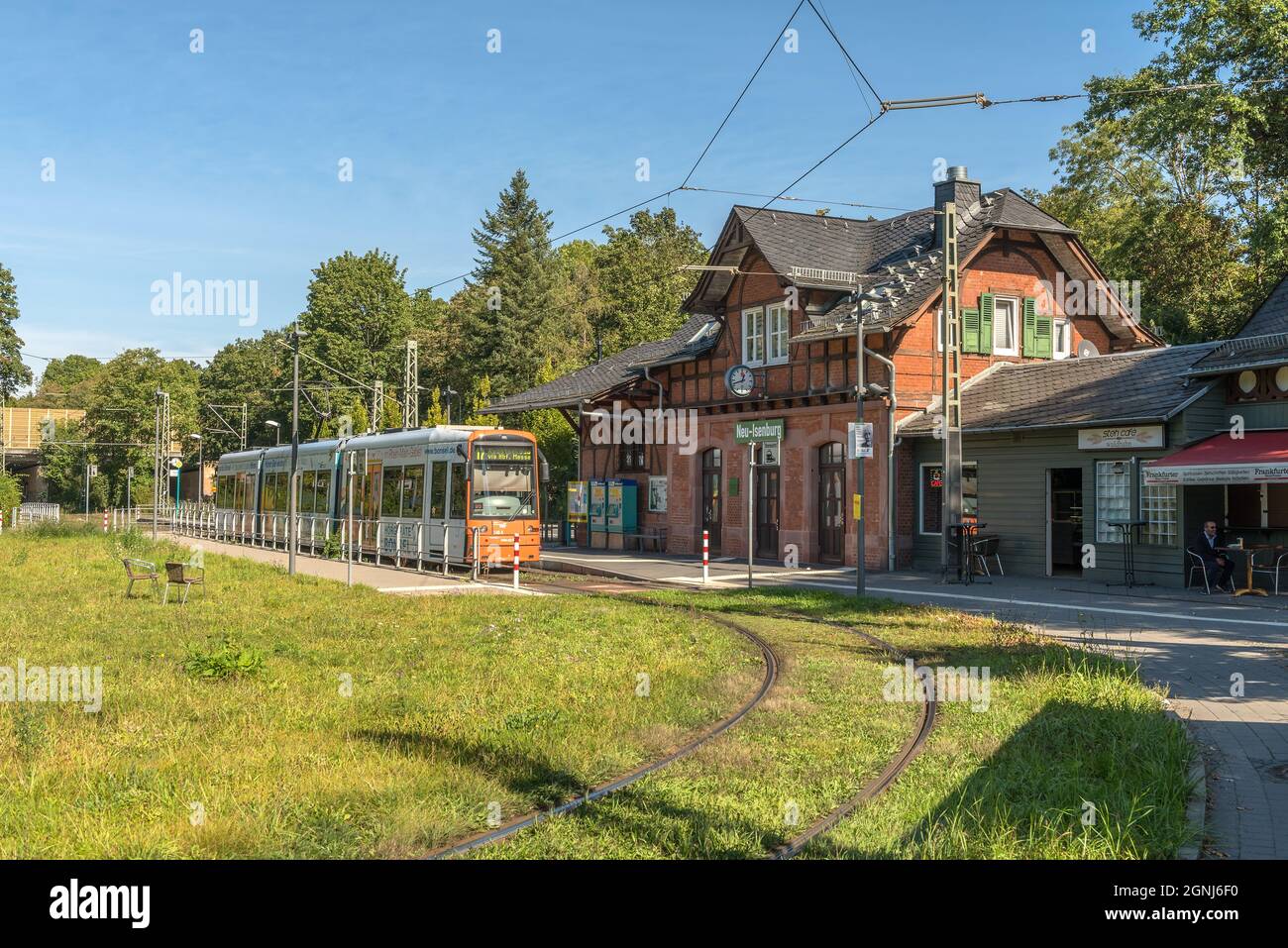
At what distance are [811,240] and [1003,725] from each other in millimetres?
25598

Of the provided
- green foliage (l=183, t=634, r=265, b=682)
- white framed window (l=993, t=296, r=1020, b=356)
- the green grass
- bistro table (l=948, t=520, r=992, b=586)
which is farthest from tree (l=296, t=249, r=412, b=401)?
green foliage (l=183, t=634, r=265, b=682)

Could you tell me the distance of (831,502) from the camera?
2998cm

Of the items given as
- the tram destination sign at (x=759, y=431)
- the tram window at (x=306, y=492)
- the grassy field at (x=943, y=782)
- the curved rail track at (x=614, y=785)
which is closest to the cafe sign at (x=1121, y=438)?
the tram destination sign at (x=759, y=431)

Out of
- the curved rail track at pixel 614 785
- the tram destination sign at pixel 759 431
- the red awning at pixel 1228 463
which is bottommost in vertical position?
the curved rail track at pixel 614 785

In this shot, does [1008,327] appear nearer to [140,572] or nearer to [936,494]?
[936,494]

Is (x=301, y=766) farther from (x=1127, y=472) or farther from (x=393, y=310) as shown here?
(x=393, y=310)

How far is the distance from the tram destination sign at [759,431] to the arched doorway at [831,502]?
4.72 ft

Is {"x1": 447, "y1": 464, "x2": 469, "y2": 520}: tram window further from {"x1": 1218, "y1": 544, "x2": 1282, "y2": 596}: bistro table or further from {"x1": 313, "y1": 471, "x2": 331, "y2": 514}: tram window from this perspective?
{"x1": 1218, "y1": 544, "x2": 1282, "y2": 596}: bistro table

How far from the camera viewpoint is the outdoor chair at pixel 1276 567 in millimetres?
20234

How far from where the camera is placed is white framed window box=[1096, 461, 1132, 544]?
913 inches

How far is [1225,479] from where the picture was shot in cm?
1978

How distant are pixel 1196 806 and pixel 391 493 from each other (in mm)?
24602

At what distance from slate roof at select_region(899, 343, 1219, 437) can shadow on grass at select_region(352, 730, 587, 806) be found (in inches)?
706

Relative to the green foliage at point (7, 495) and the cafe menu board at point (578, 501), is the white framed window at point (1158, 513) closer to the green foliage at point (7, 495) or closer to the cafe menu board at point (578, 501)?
the cafe menu board at point (578, 501)
